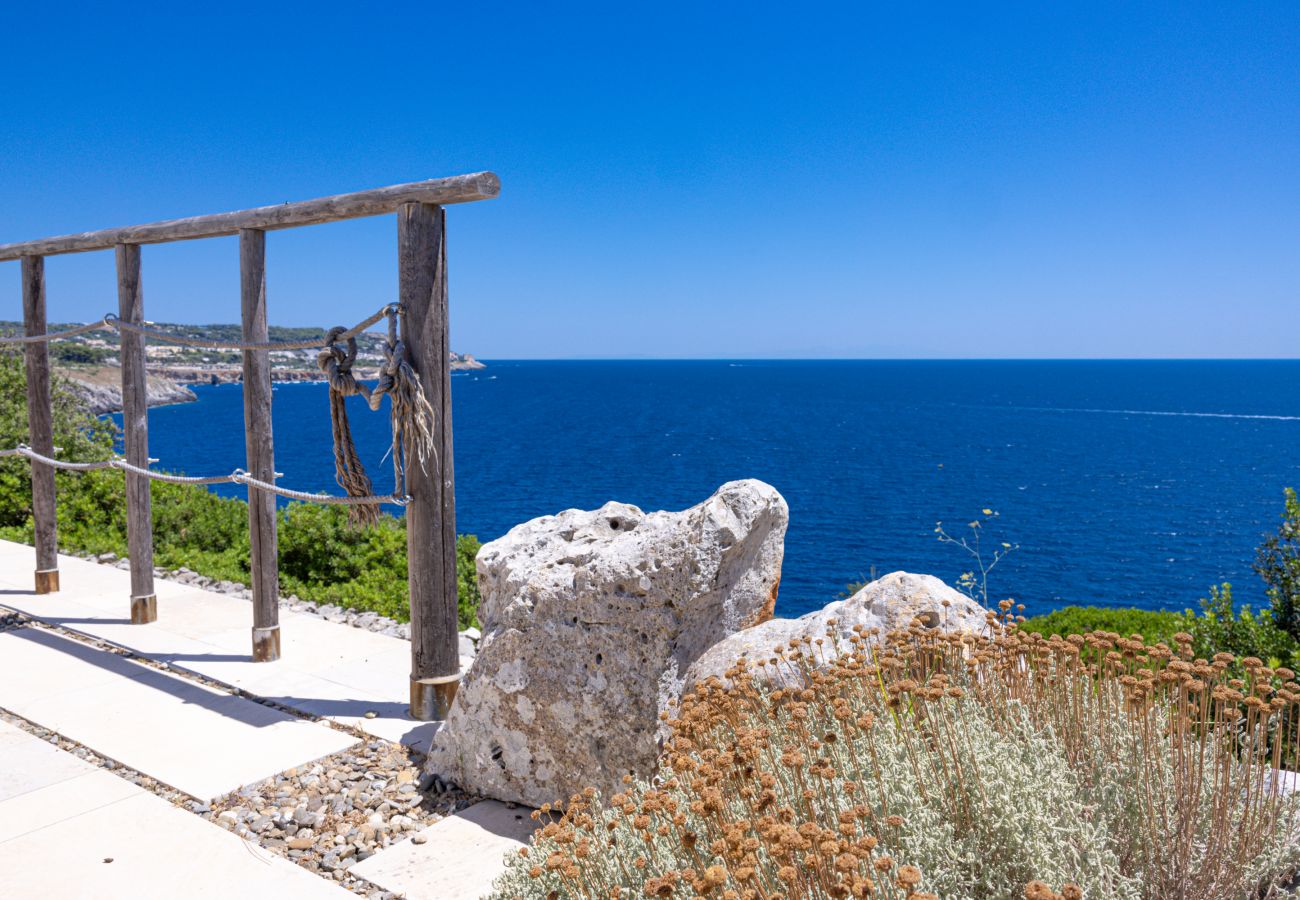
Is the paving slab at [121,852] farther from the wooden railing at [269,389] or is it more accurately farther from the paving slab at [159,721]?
the wooden railing at [269,389]

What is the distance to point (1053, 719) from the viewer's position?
2.79 m

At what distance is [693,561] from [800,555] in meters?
24.5

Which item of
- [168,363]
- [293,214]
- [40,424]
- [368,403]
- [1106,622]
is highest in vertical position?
[168,363]

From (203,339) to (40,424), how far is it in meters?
3.07

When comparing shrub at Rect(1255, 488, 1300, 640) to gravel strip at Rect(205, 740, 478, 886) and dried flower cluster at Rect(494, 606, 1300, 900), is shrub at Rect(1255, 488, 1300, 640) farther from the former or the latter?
gravel strip at Rect(205, 740, 478, 886)

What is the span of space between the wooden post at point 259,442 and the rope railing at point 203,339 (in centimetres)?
18

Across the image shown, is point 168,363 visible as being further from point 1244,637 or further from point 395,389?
point 1244,637

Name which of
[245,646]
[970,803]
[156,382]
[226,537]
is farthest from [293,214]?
[156,382]

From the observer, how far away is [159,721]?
17.3 ft

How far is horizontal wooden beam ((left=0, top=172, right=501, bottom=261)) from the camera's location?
477cm

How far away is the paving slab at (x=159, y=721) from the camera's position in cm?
464

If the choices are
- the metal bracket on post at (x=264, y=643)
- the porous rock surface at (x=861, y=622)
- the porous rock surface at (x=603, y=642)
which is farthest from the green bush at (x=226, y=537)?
the porous rock surface at (x=861, y=622)

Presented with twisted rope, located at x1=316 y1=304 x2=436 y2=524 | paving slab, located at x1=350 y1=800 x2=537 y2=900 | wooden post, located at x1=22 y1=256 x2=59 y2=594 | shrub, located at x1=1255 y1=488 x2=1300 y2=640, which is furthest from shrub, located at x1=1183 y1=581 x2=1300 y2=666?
wooden post, located at x1=22 y1=256 x2=59 y2=594

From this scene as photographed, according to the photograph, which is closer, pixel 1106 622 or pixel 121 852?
pixel 121 852
